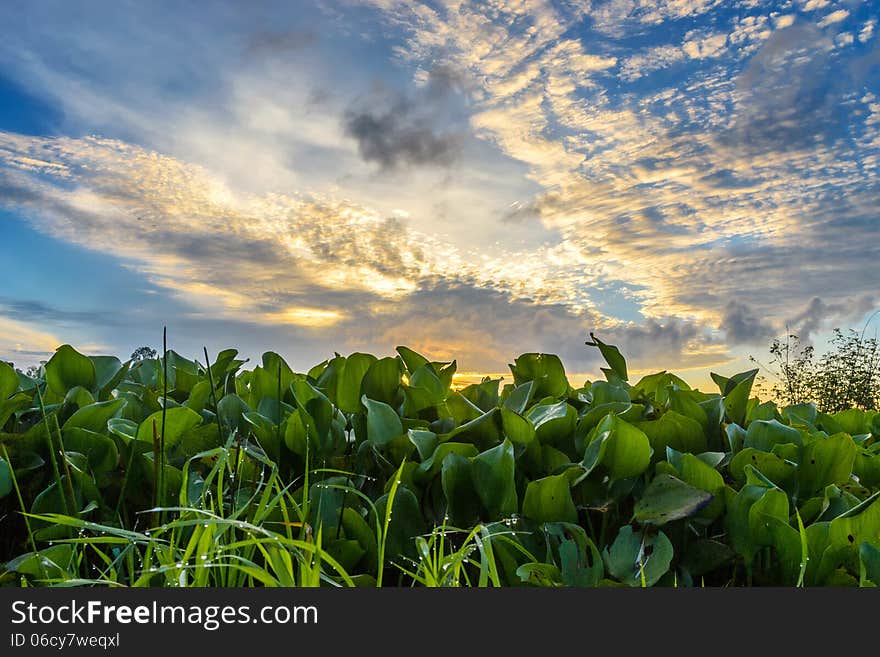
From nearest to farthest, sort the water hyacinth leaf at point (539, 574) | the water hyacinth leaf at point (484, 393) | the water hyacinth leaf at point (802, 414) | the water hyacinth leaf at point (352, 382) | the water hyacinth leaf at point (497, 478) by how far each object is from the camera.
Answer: the water hyacinth leaf at point (539, 574) → the water hyacinth leaf at point (497, 478) → the water hyacinth leaf at point (352, 382) → the water hyacinth leaf at point (484, 393) → the water hyacinth leaf at point (802, 414)

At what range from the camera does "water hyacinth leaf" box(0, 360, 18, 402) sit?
2965mm

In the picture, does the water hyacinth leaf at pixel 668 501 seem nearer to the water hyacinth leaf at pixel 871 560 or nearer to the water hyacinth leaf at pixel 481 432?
the water hyacinth leaf at pixel 871 560

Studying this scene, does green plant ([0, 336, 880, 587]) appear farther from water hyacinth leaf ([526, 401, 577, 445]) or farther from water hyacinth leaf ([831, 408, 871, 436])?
water hyacinth leaf ([831, 408, 871, 436])

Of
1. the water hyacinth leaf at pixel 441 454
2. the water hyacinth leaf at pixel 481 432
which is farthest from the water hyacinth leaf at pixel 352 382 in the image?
the water hyacinth leaf at pixel 441 454

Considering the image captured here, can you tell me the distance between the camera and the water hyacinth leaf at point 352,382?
2.95m

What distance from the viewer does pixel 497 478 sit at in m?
2.24

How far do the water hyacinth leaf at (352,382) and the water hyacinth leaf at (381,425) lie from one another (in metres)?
0.38

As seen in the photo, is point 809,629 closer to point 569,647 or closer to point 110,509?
point 569,647

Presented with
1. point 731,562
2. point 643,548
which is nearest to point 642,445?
point 643,548

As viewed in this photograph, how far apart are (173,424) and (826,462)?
2179 millimetres

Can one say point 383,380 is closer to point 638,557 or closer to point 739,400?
point 638,557

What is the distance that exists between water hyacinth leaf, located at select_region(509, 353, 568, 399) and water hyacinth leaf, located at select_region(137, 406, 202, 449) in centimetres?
145

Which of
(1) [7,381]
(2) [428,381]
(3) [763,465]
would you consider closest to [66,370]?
(1) [7,381]

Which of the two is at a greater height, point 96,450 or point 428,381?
point 428,381
